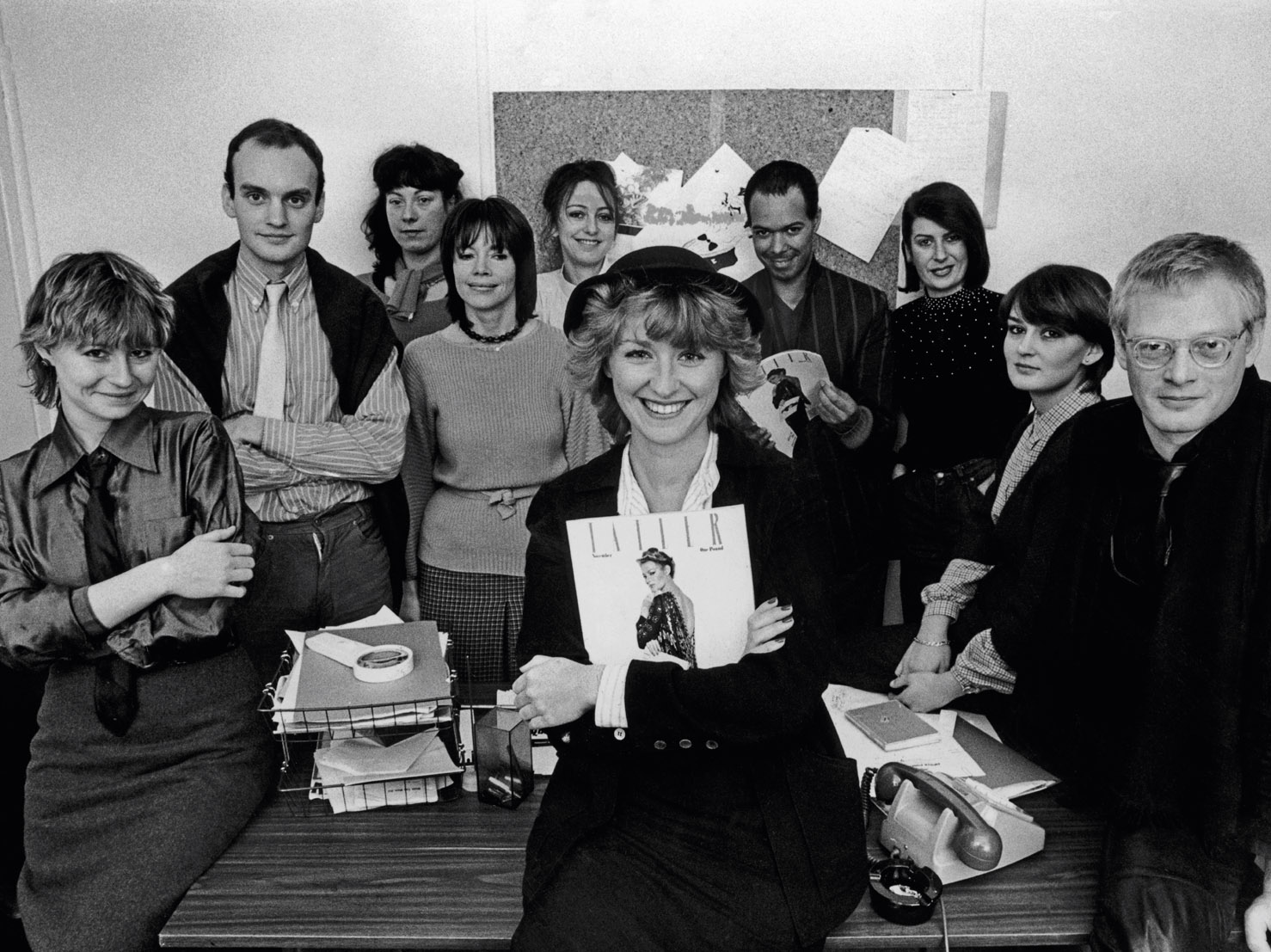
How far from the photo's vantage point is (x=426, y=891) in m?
1.60

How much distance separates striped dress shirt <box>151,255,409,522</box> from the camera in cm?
245

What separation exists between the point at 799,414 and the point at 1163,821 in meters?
1.86

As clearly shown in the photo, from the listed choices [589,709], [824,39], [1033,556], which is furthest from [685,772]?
[824,39]

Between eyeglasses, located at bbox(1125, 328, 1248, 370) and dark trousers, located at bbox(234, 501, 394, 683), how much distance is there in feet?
6.27

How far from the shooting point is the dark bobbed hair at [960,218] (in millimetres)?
3039

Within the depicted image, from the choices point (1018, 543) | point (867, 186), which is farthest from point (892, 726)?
point (867, 186)

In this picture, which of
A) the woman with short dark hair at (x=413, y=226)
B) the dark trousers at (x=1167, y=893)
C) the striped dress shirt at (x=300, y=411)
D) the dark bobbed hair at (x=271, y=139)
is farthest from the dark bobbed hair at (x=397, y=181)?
the dark trousers at (x=1167, y=893)

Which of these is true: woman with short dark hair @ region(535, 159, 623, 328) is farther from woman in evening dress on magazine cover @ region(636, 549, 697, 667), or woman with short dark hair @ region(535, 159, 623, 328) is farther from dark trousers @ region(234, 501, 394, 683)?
woman in evening dress on magazine cover @ region(636, 549, 697, 667)

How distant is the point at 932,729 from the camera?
1.97m

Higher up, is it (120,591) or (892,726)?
(120,591)

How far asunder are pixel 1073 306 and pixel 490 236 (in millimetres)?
1521

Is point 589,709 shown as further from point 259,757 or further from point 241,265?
point 241,265

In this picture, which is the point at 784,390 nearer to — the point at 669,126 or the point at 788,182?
the point at 788,182

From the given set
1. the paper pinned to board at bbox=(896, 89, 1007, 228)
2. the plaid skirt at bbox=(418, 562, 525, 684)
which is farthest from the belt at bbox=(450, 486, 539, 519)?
the paper pinned to board at bbox=(896, 89, 1007, 228)
